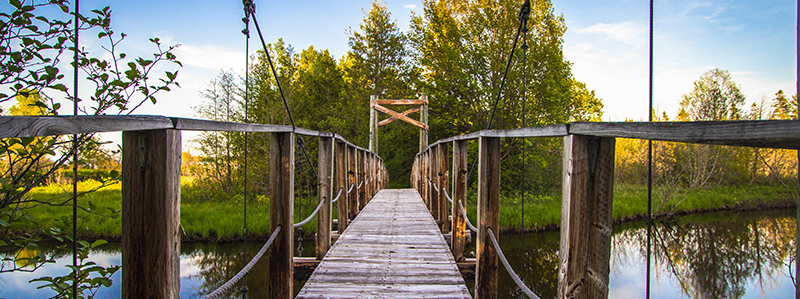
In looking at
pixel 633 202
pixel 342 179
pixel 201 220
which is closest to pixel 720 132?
pixel 342 179

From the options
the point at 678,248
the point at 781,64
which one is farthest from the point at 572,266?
the point at 678,248

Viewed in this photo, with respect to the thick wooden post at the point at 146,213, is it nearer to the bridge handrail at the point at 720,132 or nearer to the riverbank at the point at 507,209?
the bridge handrail at the point at 720,132

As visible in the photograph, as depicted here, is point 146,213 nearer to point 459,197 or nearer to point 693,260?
point 459,197

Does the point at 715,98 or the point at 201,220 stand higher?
the point at 715,98

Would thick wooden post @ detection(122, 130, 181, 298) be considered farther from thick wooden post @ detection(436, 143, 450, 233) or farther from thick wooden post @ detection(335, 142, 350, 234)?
thick wooden post @ detection(436, 143, 450, 233)

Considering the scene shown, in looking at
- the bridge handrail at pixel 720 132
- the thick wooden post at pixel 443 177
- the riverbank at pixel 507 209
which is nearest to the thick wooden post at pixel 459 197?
the thick wooden post at pixel 443 177

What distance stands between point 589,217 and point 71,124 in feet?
3.92

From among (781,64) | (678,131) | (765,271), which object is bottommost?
(765,271)

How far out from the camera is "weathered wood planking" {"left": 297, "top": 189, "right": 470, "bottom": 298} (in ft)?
6.82

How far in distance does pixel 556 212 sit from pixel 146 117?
1087cm

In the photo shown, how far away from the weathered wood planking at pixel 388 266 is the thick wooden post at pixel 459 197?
103 mm

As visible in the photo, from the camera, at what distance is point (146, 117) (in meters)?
0.82

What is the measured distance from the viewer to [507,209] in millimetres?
10445

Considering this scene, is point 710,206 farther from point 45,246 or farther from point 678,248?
point 45,246
